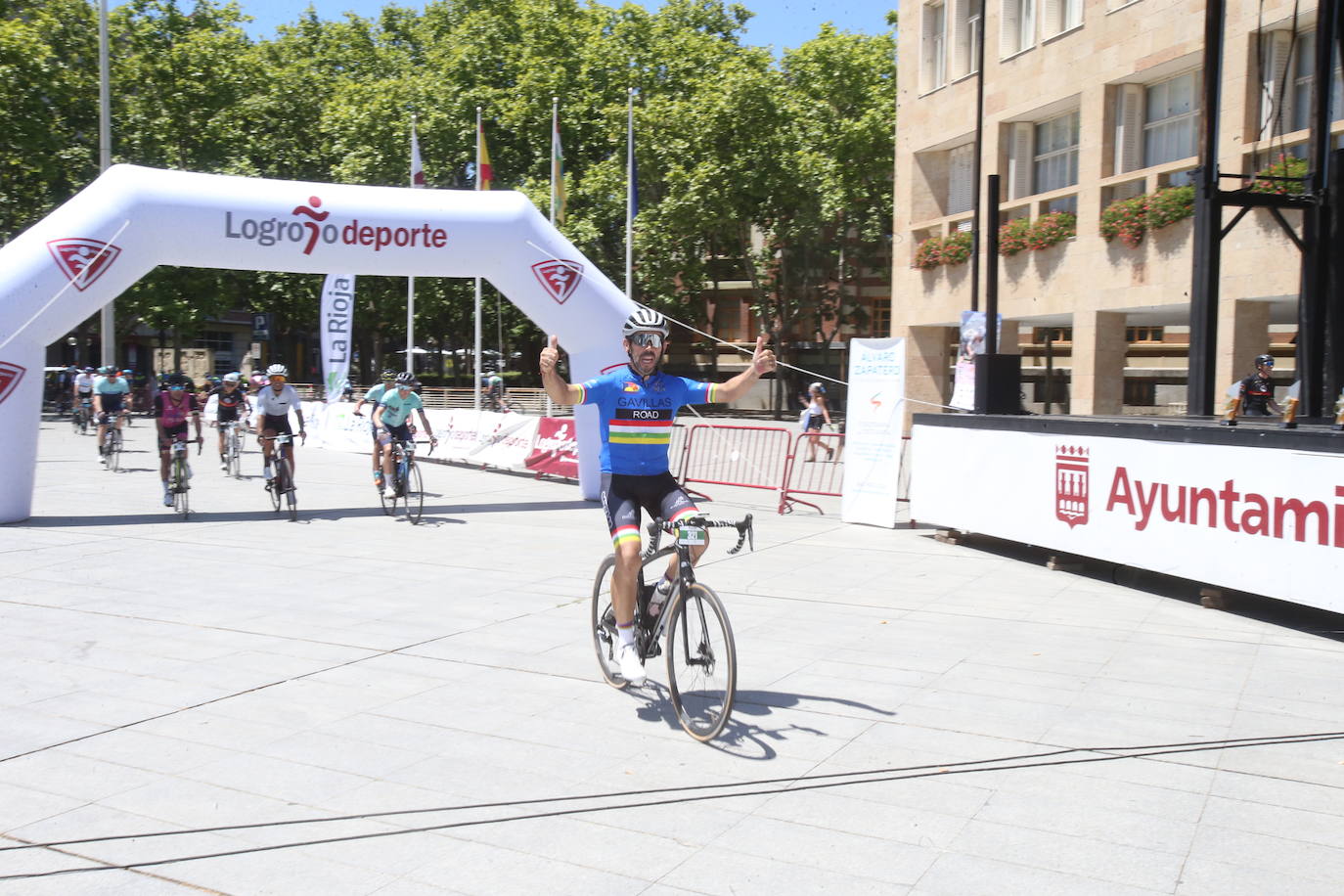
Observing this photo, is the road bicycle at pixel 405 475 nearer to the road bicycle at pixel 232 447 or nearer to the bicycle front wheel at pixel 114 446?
the road bicycle at pixel 232 447

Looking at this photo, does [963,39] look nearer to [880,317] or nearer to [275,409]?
[275,409]

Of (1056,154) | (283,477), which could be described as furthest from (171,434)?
(1056,154)

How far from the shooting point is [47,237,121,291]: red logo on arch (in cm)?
1299

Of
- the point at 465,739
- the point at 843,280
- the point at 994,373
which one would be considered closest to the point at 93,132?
the point at 843,280

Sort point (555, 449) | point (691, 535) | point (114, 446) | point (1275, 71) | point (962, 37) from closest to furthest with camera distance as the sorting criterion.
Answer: point (691, 535) → point (1275, 71) → point (555, 449) → point (114, 446) → point (962, 37)

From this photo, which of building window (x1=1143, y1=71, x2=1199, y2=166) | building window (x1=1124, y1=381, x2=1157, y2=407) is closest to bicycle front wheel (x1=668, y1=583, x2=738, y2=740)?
building window (x1=1143, y1=71, x2=1199, y2=166)

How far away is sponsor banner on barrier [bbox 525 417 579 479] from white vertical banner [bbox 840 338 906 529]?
6.19 meters

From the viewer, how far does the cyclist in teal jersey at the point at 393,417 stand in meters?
14.6

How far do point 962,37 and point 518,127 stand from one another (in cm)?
2233

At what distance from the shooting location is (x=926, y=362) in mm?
29984

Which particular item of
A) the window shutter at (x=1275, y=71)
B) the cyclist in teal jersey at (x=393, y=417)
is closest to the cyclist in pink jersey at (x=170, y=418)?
the cyclist in teal jersey at (x=393, y=417)

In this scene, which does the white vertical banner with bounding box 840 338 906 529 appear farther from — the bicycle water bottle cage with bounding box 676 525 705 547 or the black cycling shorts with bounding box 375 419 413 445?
the bicycle water bottle cage with bounding box 676 525 705 547

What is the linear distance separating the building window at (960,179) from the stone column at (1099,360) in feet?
19.3

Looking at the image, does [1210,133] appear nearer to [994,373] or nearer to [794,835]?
[994,373]
